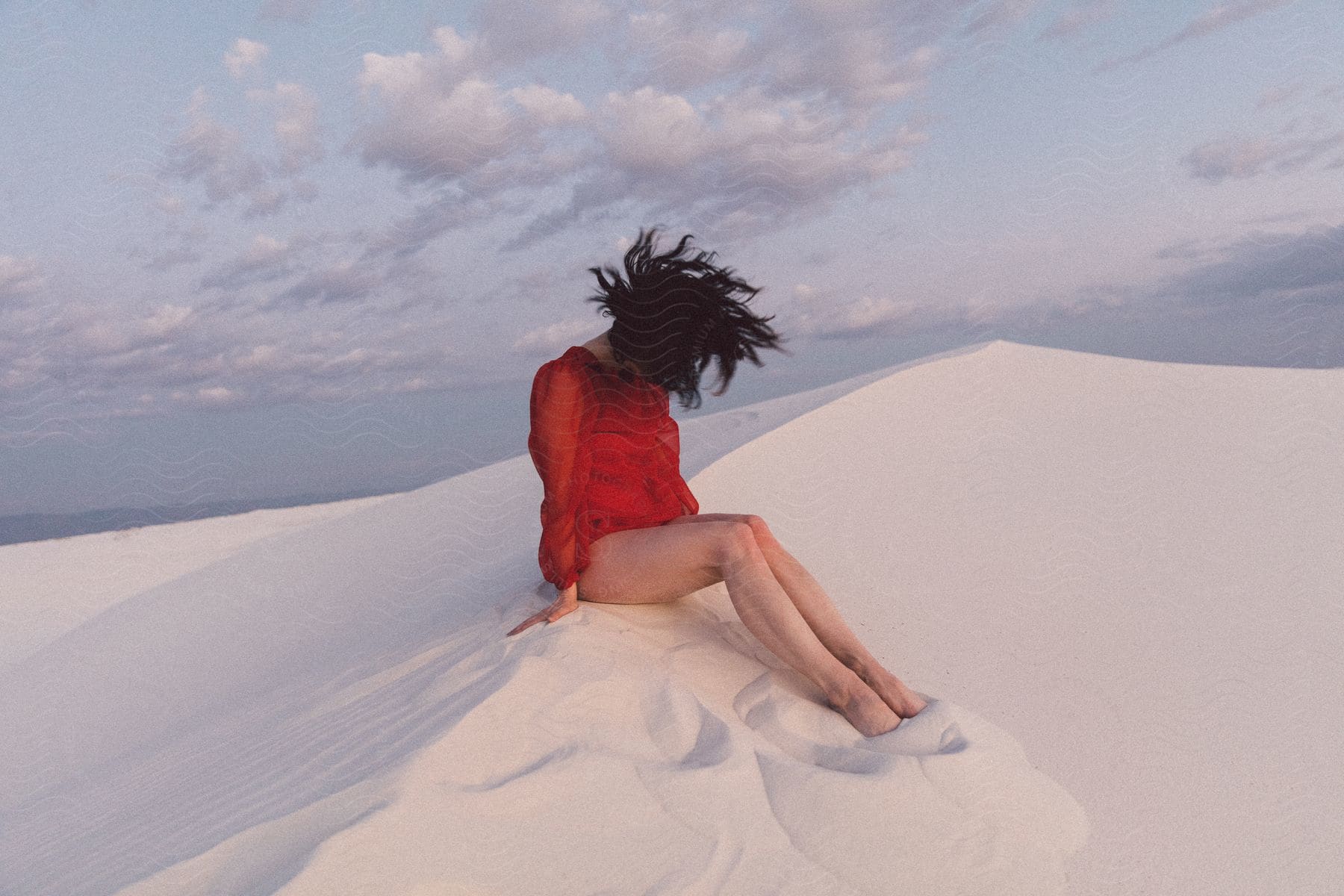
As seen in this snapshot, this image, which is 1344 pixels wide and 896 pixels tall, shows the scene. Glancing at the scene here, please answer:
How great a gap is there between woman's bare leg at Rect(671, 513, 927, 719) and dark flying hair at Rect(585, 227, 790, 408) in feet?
1.49

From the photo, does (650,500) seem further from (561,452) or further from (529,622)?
(529,622)

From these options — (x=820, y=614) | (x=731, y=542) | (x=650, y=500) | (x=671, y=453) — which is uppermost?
(x=671, y=453)

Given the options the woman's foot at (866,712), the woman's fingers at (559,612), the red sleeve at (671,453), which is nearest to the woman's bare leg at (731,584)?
the woman's foot at (866,712)

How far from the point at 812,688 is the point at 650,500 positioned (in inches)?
28.7

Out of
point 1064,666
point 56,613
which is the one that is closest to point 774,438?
point 1064,666

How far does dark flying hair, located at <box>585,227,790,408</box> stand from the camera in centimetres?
245

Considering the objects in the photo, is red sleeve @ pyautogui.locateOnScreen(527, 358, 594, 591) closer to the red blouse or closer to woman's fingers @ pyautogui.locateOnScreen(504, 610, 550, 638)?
the red blouse

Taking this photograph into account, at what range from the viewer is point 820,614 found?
2512mm

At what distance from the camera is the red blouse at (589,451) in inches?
101

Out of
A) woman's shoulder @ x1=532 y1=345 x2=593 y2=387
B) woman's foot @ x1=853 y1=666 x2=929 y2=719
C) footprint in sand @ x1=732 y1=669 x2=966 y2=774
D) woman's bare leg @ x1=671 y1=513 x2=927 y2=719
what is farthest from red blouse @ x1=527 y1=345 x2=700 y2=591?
woman's foot @ x1=853 y1=666 x2=929 y2=719

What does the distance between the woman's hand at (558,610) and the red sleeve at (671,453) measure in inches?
18.1

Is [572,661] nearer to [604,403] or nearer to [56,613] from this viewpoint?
[604,403]

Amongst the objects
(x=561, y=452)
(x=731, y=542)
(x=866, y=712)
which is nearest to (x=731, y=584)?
(x=731, y=542)

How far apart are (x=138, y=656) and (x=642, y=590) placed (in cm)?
311
